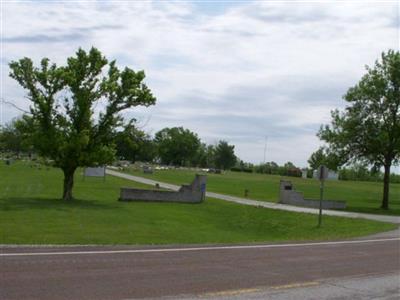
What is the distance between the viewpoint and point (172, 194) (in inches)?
1324

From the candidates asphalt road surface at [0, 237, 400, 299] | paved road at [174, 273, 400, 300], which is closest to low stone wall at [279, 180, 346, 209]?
asphalt road surface at [0, 237, 400, 299]

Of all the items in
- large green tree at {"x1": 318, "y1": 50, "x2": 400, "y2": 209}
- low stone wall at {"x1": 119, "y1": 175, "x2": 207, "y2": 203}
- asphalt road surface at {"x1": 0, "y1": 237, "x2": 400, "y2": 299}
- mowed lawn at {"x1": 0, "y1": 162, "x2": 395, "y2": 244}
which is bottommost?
mowed lawn at {"x1": 0, "y1": 162, "x2": 395, "y2": 244}

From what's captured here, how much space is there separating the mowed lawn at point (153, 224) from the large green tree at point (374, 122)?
12.5m

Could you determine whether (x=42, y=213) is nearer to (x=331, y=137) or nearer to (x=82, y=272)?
(x=82, y=272)

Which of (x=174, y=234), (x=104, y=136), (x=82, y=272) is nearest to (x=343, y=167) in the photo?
(x=104, y=136)

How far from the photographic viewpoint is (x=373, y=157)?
42.3 m

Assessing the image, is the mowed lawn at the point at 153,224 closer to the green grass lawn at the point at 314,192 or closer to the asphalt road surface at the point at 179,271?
the asphalt road surface at the point at 179,271

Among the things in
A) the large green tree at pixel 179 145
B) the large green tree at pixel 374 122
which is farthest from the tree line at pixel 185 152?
the large green tree at pixel 374 122

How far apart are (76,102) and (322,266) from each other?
64.0 feet

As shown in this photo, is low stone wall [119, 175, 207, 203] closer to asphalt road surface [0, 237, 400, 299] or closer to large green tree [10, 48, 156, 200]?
large green tree [10, 48, 156, 200]

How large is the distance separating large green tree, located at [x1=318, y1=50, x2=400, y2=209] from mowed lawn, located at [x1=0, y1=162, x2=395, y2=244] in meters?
12.5

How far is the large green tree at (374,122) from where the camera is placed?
1593 inches

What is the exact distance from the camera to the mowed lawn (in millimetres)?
16672

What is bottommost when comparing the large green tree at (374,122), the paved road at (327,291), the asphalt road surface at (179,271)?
the asphalt road surface at (179,271)
